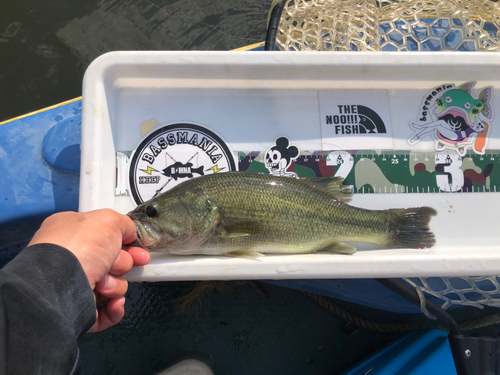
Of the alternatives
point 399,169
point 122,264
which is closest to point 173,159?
point 122,264

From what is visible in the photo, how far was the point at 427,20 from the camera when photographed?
2652 mm

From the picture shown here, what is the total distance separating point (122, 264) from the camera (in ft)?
5.09

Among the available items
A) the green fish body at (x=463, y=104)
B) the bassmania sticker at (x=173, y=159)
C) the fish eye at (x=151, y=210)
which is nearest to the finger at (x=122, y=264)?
the fish eye at (x=151, y=210)

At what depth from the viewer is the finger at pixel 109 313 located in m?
1.65

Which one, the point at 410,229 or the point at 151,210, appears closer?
the point at 151,210

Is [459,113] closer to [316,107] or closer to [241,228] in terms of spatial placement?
[316,107]

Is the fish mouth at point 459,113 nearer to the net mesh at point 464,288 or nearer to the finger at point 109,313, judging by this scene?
the net mesh at point 464,288

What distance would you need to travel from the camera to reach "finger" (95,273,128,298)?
1497 millimetres

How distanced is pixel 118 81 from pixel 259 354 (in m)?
2.45

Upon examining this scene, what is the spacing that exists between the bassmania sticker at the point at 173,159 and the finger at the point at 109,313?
71cm

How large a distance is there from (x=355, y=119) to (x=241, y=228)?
3.86 feet

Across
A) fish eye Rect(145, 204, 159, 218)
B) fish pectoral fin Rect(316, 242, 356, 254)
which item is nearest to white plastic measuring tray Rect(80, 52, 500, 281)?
fish pectoral fin Rect(316, 242, 356, 254)

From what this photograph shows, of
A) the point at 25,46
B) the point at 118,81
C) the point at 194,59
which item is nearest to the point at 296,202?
the point at 194,59

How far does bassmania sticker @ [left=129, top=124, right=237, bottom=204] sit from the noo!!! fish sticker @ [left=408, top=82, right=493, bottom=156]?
142cm
